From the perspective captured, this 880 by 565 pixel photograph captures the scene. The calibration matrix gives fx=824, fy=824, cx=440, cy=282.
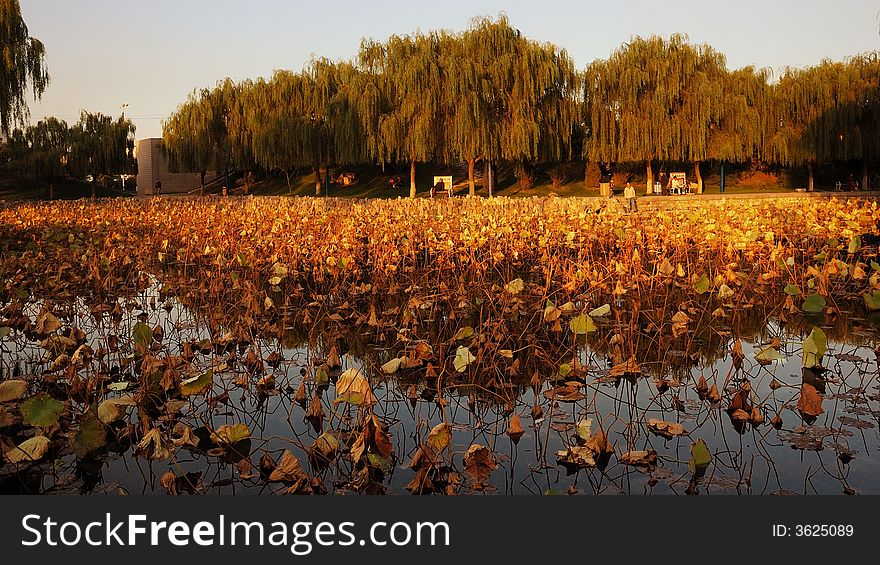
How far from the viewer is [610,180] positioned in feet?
127

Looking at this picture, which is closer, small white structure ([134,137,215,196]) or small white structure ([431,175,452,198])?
small white structure ([431,175,452,198])

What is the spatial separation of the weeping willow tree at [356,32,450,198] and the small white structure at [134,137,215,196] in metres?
33.8

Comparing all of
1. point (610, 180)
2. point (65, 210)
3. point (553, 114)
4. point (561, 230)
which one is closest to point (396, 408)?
point (561, 230)

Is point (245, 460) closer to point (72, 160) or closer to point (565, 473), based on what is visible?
point (565, 473)

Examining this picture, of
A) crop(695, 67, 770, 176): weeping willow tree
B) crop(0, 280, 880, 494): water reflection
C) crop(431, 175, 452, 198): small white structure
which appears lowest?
crop(0, 280, 880, 494): water reflection

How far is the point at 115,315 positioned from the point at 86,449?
3337 millimetres

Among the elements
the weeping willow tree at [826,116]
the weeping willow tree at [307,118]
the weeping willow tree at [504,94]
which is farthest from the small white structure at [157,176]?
the weeping willow tree at [826,116]

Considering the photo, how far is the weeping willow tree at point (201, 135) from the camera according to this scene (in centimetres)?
4044

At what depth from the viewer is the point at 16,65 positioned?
2161 cm

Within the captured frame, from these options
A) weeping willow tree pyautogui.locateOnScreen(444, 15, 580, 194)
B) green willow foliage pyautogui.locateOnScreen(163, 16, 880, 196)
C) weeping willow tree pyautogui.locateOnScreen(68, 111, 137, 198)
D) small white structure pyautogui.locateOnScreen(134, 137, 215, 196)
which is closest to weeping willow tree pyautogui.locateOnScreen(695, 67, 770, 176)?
green willow foliage pyautogui.locateOnScreen(163, 16, 880, 196)

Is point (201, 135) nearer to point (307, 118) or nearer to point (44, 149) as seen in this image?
point (307, 118)

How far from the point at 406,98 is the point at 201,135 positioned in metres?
15.1

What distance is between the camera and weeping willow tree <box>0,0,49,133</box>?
2112cm

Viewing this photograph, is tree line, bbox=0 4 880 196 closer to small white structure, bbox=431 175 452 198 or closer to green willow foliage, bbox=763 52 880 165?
green willow foliage, bbox=763 52 880 165
